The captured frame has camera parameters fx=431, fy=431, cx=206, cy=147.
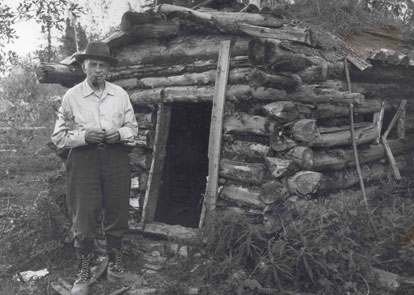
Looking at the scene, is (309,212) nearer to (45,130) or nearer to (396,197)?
(396,197)

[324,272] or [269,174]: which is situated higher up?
[269,174]

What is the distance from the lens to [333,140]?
5262 mm

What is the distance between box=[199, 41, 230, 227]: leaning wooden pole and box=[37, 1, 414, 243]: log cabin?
12 millimetres

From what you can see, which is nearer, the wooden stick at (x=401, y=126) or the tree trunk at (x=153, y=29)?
the tree trunk at (x=153, y=29)

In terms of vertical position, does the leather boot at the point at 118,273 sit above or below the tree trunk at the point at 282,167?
below

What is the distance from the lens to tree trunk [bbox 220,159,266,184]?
4828 mm

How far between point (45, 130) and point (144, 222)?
1124cm

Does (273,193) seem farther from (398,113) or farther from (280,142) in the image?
(398,113)

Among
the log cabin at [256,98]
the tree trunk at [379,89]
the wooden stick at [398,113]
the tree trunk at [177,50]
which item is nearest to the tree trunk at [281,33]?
the log cabin at [256,98]

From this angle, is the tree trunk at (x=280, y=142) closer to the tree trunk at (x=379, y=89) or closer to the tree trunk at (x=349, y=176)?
the tree trunk at (x=349, y=176)

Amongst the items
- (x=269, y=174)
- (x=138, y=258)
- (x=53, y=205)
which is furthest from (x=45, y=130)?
(x=269, y=174)

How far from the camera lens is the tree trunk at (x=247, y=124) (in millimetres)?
4805

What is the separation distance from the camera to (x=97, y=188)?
4.52 m

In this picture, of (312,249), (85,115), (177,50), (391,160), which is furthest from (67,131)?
(391,160)
